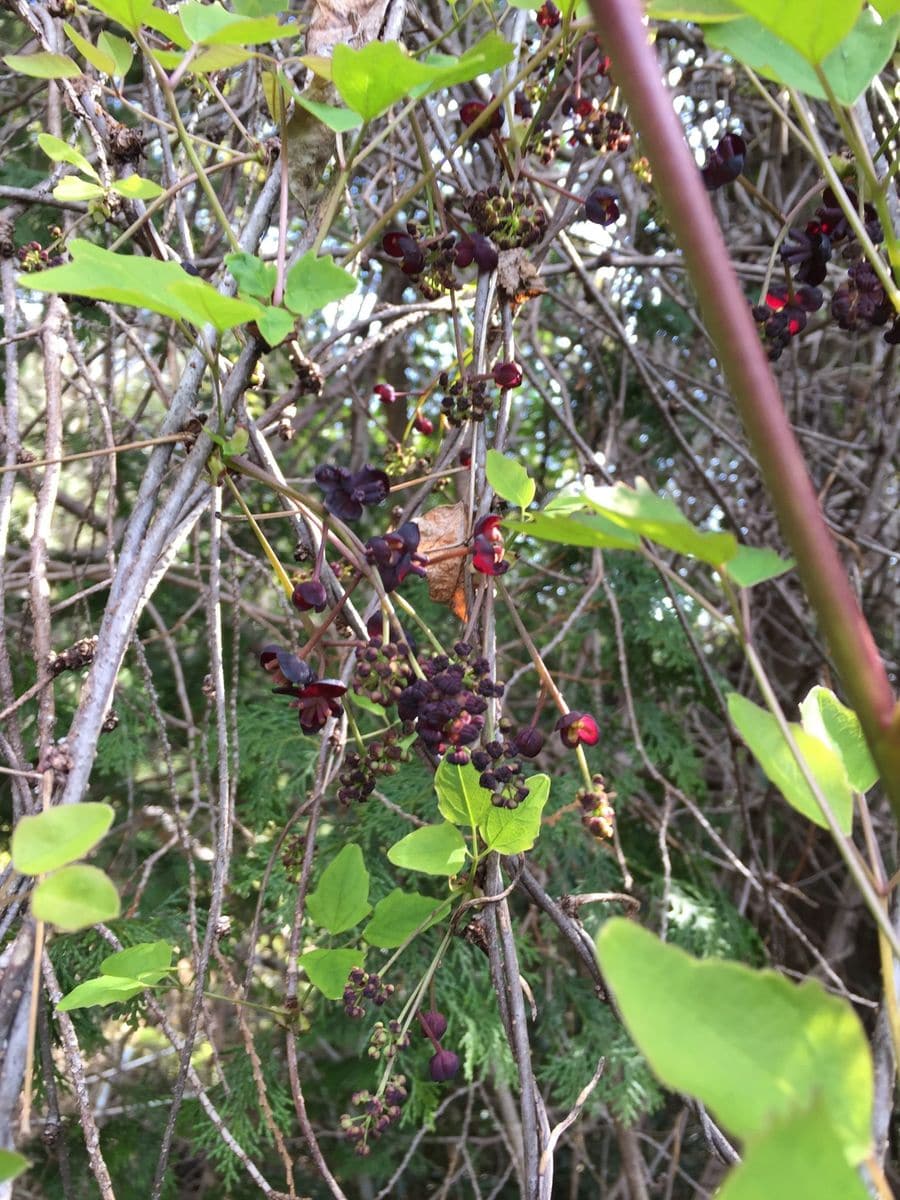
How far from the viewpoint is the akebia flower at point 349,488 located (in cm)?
72

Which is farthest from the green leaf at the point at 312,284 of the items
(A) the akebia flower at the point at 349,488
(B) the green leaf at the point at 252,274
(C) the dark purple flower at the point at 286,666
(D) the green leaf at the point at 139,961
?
(D) the green leaf at the point at 139,961

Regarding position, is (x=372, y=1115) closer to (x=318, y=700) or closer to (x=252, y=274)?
(x=318, y=700)

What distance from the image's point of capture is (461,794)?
696 millimetres

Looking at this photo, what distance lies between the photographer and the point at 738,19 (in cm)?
62

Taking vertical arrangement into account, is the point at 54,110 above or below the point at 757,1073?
above

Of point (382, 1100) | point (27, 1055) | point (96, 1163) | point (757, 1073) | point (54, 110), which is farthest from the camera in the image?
point (54, 110)

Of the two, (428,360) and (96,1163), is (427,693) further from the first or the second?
(428,360)

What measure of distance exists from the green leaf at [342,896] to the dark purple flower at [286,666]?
0.53ft

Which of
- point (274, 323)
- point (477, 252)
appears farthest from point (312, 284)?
point (477, 252)

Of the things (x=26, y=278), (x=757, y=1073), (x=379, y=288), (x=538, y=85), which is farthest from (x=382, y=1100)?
(x=379, y=288)

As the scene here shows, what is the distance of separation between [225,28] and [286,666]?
0.42 metres

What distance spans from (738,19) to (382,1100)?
747 mm

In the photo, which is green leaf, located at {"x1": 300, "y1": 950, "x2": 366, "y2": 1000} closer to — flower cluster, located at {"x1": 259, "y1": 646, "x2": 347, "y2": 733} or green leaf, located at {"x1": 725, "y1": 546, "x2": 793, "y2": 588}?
flower cluster, located at {"x1": 259, "y1": 646, "x2": 347, "y2": 733}

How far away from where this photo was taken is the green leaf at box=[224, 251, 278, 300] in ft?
2.17
